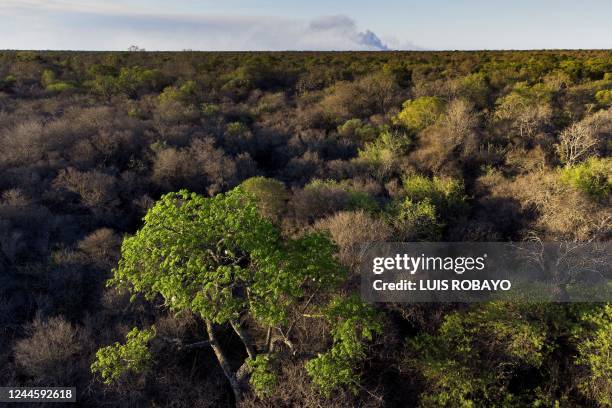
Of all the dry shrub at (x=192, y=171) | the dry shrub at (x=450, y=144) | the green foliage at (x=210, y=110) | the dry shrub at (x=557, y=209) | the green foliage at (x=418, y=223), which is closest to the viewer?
the dry shrub at (x=557, y=209)

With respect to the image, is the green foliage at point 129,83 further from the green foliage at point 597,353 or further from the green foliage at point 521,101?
the green foliage at point 597,353

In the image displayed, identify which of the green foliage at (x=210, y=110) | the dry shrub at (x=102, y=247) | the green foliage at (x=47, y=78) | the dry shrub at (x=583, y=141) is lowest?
the dry shrub at (x=102, y=247)

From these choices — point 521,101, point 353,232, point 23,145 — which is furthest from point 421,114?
point 23,145

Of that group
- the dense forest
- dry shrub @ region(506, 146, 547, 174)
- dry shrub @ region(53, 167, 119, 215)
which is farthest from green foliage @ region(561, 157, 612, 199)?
dry shrub @ region(53, 167, 119, 215)

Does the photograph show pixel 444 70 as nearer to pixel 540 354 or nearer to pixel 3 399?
pixel 540 354

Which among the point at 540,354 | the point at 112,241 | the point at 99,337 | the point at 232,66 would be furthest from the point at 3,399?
the point at 232,66

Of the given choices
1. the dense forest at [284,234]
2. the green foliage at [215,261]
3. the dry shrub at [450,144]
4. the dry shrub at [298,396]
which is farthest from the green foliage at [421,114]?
the dry shrub at [298,396]

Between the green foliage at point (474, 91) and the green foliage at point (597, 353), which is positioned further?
the green foliage at point (474, 91)
